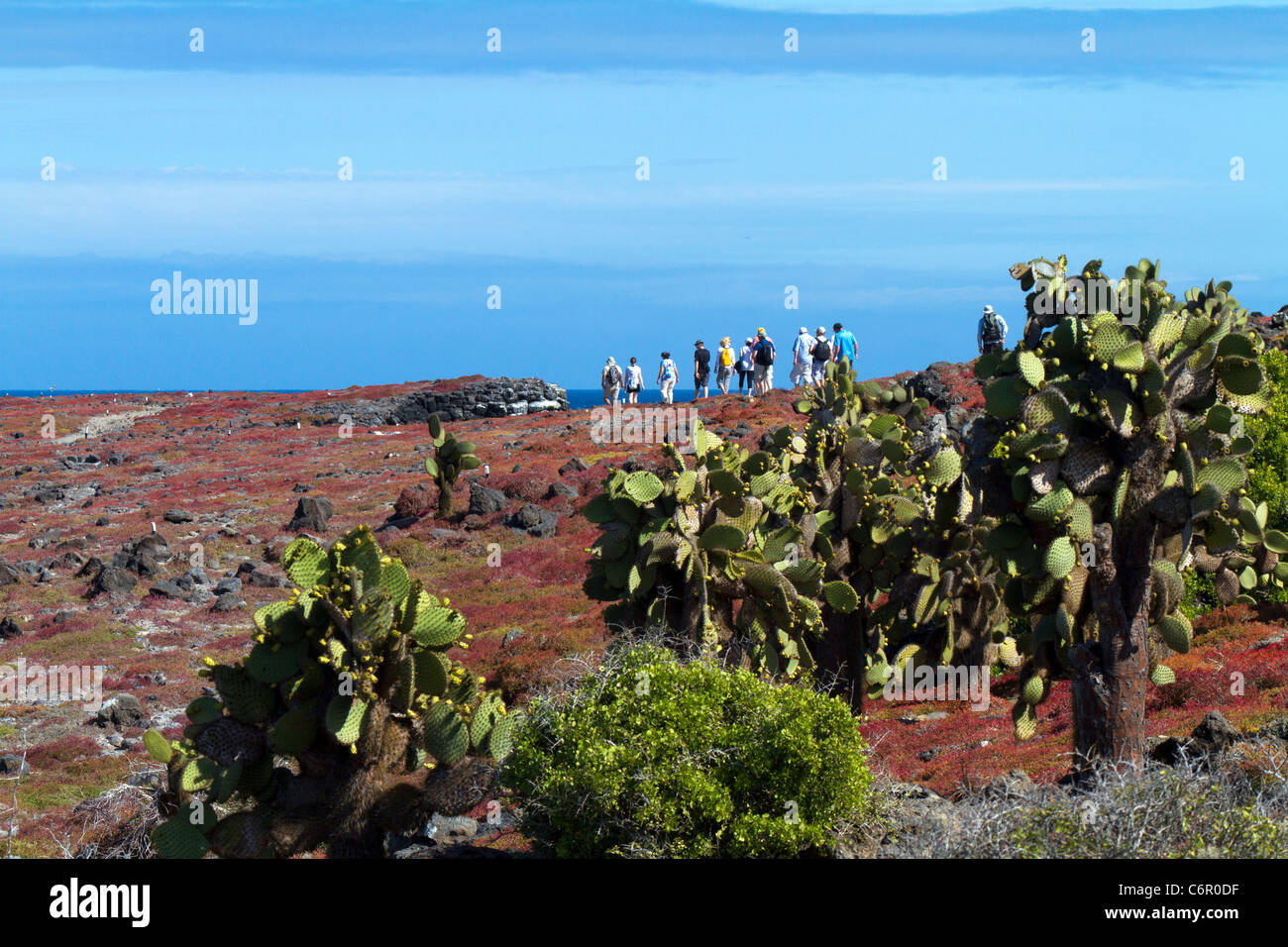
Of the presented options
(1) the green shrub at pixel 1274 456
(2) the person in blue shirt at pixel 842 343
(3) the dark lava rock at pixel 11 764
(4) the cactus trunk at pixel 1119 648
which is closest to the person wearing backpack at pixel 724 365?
(2) the person in blue shirt at pixel 842 343

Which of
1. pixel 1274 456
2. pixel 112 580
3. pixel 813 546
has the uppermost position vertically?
pixel 1274 456

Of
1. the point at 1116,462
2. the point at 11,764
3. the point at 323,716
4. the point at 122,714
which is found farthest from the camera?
the point at 122,714

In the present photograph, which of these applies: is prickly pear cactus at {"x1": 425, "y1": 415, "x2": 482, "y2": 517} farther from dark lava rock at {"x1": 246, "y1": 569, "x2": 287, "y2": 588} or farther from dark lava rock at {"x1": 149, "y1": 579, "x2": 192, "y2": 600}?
dark lava rock at {"x1": 149, "y1": 579, "x2": 192, "y2": 600}

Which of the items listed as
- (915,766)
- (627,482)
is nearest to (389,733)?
(627,482)

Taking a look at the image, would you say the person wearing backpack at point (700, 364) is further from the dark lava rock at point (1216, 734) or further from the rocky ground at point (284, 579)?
the dark lava rock at point (1216, 734)

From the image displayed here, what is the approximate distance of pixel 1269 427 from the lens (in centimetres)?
2292

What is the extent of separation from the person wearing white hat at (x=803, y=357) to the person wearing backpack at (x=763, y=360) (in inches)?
264

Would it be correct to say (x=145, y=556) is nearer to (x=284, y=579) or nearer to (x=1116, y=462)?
(x=284, y=579)

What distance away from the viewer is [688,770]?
8203mm

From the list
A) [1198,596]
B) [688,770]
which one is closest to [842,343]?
[1198,596]

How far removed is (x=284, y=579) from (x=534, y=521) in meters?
7.23

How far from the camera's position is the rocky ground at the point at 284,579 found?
1631 cm
